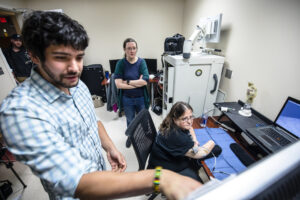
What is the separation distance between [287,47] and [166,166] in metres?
1.56

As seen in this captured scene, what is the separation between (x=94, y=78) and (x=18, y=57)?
1674mm

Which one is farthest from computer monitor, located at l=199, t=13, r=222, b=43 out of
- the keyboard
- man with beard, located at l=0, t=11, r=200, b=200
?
man with beard, located at l=0, t=11, r=200, b=200

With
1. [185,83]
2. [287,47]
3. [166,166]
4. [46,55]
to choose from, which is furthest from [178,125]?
[287,47]

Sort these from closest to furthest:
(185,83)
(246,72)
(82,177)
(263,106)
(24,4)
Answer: (82,177)
(263,106)
(246,72)
(185,83)
(24,4)

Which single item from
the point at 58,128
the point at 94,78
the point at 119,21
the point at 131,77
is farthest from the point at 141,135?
the point at 119,21

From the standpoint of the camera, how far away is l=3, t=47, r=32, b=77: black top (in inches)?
118

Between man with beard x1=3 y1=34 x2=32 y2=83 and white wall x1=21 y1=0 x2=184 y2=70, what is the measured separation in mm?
1011

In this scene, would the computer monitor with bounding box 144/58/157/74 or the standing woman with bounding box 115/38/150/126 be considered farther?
the computer monitor with bounding box 144/58/157/74

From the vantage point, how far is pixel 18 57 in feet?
9.92

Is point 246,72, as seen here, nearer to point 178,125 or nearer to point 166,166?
point 178,125

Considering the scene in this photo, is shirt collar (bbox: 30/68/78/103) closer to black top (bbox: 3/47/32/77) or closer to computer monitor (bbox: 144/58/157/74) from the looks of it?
computer monitor (bbox: 144/58/157/74)

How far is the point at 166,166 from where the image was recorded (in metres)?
1.22

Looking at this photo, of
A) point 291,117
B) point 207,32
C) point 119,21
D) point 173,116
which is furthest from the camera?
point 119,21

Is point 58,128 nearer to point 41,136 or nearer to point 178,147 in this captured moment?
point 41,136
